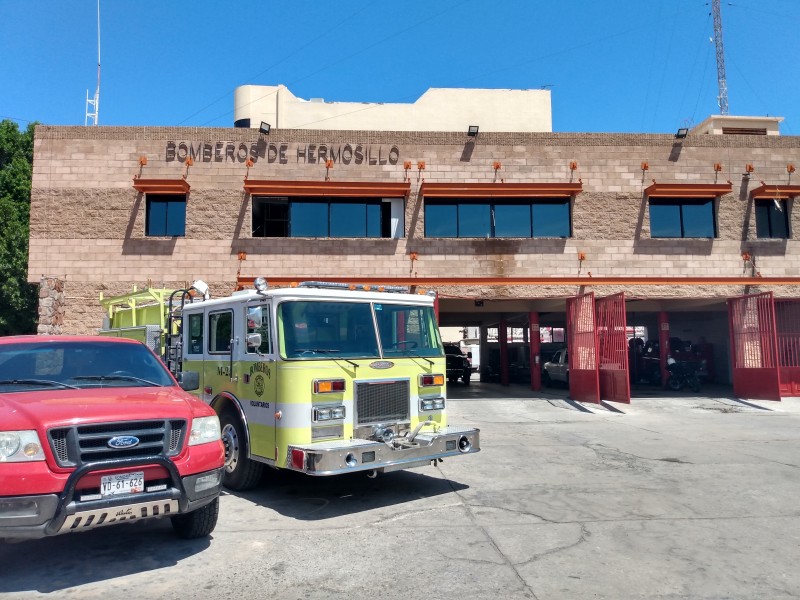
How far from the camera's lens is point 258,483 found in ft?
25.9

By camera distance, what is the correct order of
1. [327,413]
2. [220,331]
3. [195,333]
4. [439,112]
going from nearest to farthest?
[327,413], [220,331], [195,333], [439,112]

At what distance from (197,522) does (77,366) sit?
1.81m

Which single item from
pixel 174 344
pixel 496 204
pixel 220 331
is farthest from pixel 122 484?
pixel 496 204

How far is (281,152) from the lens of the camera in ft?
65.4

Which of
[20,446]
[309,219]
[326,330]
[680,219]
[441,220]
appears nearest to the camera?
[20,446]

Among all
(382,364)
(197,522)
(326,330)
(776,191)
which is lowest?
(197,522)

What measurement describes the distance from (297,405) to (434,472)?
2957mm

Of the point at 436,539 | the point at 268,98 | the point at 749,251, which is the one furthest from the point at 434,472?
the point at 268,98

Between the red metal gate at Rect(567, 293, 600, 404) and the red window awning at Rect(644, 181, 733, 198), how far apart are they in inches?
156

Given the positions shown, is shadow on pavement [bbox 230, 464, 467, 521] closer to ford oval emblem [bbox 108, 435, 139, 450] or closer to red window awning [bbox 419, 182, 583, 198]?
ford oval emblem [bbox 108, 435, 139, 450]

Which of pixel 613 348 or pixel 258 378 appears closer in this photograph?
pixel 258 378

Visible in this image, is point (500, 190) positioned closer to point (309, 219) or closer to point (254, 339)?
point (309, 219)

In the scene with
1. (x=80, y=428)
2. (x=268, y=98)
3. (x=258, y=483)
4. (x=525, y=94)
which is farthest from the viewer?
(x=268, y=98)

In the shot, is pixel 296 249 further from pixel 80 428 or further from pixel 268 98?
pixel 268 98
